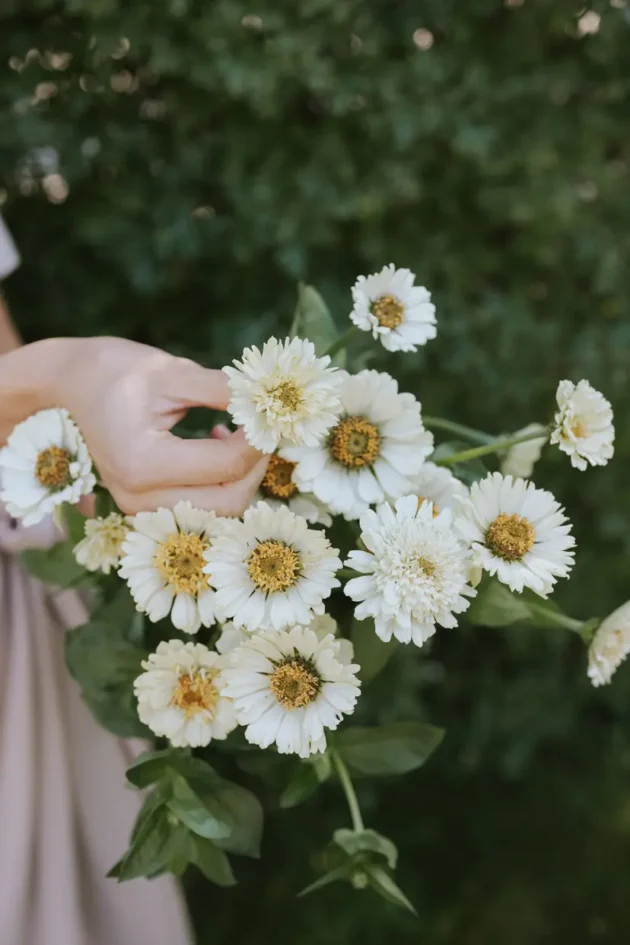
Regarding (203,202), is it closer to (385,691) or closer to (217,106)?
(217,106)

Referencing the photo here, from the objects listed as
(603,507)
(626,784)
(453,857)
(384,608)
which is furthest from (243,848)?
(626,784)

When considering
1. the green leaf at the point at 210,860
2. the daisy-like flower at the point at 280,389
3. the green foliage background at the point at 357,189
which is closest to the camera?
the daisy-like flower at the point at 280,389

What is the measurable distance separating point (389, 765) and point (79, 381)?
1.05 feet

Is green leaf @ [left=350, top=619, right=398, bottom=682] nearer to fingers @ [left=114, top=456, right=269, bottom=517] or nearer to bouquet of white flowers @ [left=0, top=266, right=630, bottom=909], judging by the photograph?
bouquet of white flowers @ [left=0, top=266, right=630, bottom=909]

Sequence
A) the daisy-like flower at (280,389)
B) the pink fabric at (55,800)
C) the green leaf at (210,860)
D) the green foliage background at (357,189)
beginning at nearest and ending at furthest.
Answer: the daisy-like flower at (280,389)
the green leaf at (210,860)
the pink fabric at (55,800)
the green foliage background at (357,189)

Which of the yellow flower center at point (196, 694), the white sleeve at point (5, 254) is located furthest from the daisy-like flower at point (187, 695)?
the white sleeve at point (5, 254)

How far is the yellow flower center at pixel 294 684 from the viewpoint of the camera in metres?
0.42

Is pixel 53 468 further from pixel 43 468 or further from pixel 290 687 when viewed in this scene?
pixel 290 687

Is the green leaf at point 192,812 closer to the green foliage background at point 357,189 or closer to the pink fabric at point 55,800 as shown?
the pink fabric at point 55,800

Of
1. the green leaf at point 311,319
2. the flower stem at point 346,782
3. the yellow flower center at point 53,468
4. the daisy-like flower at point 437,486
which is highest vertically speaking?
the green leaf at point 311,319

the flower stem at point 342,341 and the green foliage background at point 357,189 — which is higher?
the green foliage background at point 357,189

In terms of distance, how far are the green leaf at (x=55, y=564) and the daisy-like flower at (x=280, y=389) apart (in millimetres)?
221

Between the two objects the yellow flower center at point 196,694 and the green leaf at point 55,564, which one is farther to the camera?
the green leaf at point 55,564

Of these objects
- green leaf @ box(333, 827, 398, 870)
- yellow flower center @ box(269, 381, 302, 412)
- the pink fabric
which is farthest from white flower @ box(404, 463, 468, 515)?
the pink fabric
